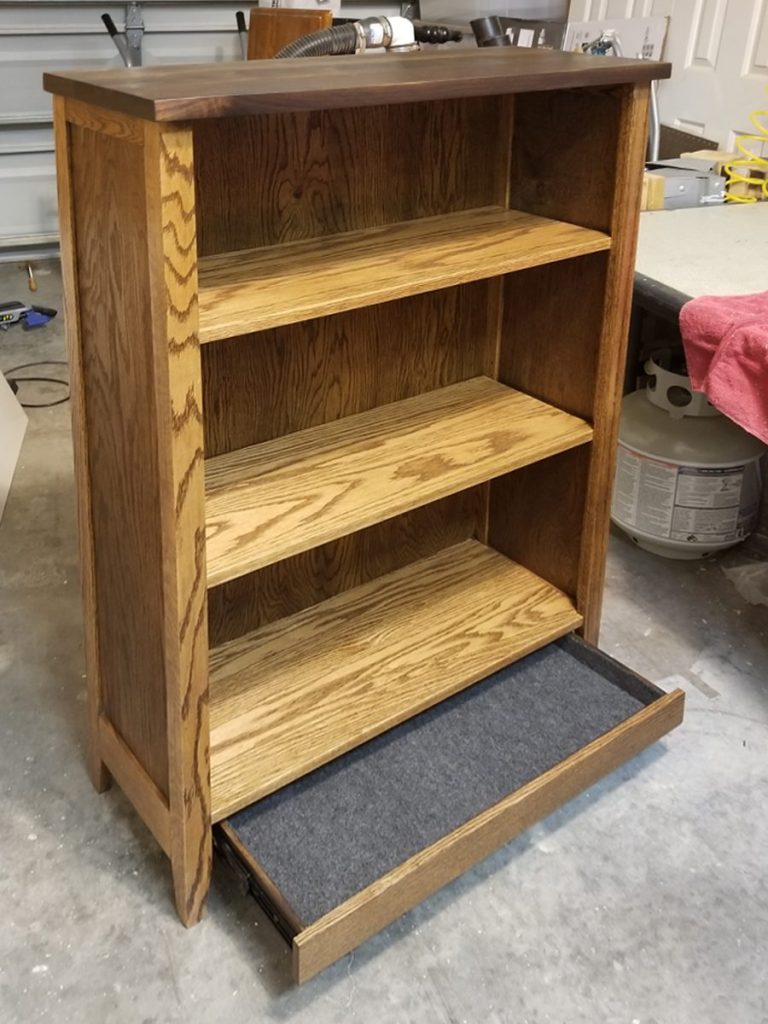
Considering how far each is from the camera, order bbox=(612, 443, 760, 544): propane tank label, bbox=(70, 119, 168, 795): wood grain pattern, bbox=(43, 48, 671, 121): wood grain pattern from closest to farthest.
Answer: bbox=(43, 48, 671, 121): wood grain pattern < bbox=(70, 119, 168, 795): wood grain pattern < bbox=(612, 443, 760, 544): propane tank label

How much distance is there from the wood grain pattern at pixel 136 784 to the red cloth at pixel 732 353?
99 cm

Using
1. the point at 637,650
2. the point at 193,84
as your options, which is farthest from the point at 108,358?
the point at 637,650

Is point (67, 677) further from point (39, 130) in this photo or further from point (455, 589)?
point (39, 130)

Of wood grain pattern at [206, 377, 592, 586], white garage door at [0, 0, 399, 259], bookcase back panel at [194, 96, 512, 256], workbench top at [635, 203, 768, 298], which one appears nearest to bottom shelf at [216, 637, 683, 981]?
wood grain pattern at [206, 377, 592, 586]

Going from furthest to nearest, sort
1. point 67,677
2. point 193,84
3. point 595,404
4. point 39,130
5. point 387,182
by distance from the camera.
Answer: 1. point 39,130
2. point 67,677
3. point 595,404
4. point 387,182
5. point 193,84

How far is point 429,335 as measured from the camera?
168 centimetres

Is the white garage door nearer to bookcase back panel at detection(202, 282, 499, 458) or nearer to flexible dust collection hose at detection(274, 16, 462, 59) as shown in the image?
flexible dust collection hose at detection(274, 16, 462, 59)

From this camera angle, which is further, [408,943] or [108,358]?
[408,943]

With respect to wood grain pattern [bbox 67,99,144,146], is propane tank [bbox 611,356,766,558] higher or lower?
lower

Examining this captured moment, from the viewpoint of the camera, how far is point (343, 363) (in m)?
1.59

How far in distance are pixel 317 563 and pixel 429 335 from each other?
0.43 metres

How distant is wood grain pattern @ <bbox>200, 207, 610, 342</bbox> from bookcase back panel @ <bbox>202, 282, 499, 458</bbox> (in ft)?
0.46

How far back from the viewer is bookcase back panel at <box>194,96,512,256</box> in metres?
1.33

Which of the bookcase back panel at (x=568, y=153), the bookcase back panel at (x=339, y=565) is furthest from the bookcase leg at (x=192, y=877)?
the bookcase back panel at (x=568, y=153)
